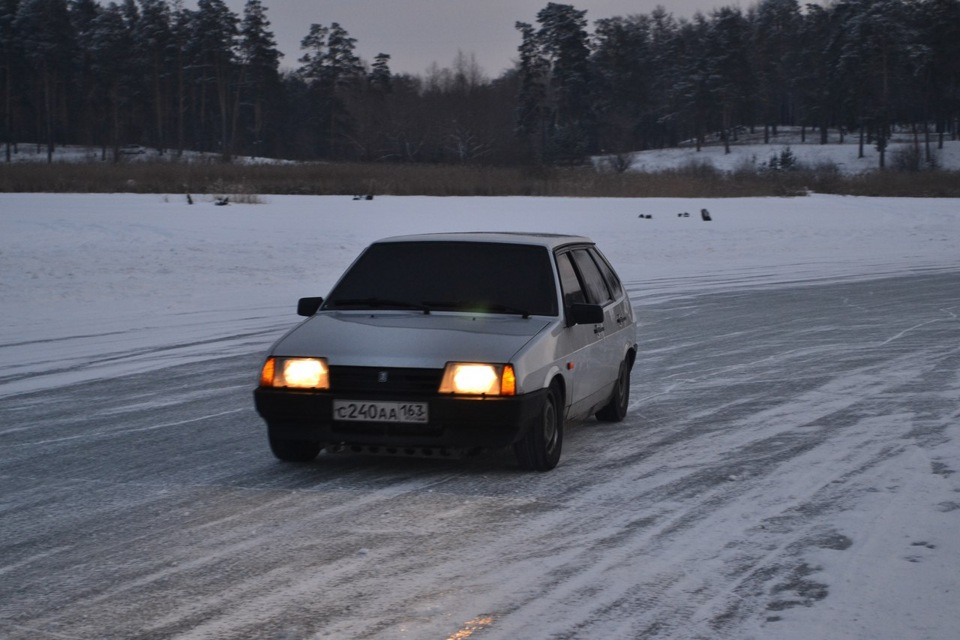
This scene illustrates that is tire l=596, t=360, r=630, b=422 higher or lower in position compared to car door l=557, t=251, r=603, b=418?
lower

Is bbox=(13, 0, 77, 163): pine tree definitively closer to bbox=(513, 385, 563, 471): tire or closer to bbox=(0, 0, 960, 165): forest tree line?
bbox=(0, 0, 960, 165): forest tree line

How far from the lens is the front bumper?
675cm

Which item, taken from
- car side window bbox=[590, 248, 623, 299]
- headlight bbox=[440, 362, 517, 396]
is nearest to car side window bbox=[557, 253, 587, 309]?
car side window bbox=[590, 248, 623, 299]

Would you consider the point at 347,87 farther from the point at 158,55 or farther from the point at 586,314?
the point at 586,314

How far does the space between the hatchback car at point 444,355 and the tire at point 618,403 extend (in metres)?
0.41

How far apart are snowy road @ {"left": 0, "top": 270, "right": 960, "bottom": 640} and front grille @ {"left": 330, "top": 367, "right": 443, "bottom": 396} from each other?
0.57 meters

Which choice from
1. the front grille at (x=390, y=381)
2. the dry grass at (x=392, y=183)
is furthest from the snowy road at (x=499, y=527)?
the dry grass at (x=392, y=183)

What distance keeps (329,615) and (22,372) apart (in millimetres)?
8535

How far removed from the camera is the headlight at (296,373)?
22.9ft

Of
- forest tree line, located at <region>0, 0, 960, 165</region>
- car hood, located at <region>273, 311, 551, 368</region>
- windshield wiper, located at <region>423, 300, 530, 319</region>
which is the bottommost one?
car hood, located at <region>273, 311, 551, 368</region>

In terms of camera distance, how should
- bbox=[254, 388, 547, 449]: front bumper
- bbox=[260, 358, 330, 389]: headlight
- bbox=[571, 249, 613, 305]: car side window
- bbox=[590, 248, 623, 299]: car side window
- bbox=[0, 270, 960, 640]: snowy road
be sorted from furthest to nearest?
bbox=[590, 248, 623, 299]: car side window
bbox=[571, 249, 613, 305]: car side window
bbox=[260, 358, 330, 389]: headlight
bbox=[254, 388, 547, 449]: front bumper
bbox=[0, 270, 960, 640]: snowy road

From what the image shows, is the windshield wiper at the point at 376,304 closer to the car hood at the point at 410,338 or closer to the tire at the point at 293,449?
the car hood at the point at 410,338

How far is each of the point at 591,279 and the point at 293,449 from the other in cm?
273

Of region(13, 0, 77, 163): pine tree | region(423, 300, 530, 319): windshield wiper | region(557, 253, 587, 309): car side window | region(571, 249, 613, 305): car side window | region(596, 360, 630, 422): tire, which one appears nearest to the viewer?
region(423, 300, 530, 319): windshield wiper
